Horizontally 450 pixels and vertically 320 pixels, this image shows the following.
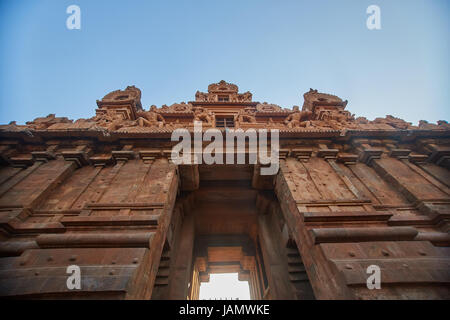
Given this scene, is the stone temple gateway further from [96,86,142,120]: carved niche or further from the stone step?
[96,86,142,120]: carved niche

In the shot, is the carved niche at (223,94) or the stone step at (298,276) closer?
the stone step at (298,276)

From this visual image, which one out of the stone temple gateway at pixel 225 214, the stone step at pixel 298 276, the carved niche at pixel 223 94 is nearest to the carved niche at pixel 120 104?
the stone temple gateway at pixel 225 214

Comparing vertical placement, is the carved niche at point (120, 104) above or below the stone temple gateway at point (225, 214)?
above

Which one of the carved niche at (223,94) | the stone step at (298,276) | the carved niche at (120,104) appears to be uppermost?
the carved niche at (223,94)

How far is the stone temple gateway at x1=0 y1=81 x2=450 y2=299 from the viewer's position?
147 inches

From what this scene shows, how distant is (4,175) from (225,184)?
27.8 ft

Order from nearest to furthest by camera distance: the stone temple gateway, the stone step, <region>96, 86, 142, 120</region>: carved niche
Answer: the stone temple gateway
the stone step
<region>96, 86, 142, 120</region>: carved niche

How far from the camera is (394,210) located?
606 cm

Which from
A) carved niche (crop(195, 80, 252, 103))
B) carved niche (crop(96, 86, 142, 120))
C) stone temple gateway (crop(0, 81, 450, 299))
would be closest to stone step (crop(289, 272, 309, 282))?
stone temple gateway (crop(0, 81, 450, 299))

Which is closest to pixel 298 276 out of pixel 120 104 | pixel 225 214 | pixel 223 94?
pixel 225 214

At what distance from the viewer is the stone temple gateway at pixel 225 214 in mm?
3723

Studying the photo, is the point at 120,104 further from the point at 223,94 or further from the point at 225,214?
the point at 225,214

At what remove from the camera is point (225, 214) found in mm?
9680

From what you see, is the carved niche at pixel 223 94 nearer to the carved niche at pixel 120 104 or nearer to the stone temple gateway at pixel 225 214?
the carved niche at pixel 120 104
